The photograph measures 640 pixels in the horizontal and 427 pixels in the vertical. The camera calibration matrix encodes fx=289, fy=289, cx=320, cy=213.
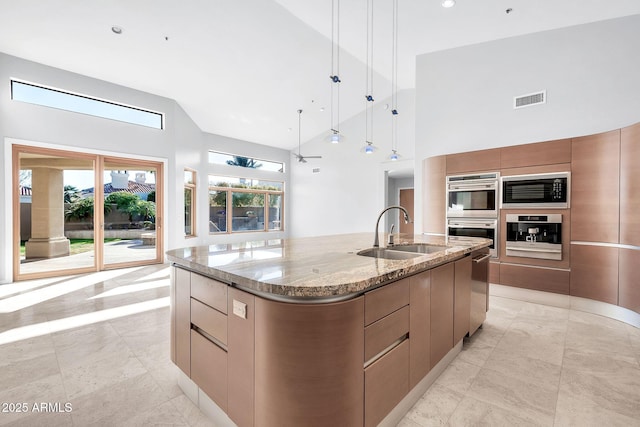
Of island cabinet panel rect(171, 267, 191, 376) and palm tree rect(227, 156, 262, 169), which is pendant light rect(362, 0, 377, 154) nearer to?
island cabinet panel rect(171, 267, 191, 376)

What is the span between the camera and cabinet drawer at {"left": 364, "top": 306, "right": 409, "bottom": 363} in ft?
4.14

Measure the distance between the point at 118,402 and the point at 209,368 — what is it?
2.58ft

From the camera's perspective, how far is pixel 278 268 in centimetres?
140

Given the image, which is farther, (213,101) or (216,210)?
(216,210)

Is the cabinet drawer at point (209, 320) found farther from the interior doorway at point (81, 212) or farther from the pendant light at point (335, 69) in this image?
the interior doorway at point (81, 212)

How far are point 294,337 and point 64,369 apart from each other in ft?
7.17

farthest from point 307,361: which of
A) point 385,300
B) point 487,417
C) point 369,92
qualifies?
point 369,92

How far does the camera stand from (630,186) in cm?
305

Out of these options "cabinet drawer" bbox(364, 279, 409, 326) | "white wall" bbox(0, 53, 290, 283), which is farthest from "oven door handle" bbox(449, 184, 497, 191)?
"white wall" bbox(0, 53, 290, 283)

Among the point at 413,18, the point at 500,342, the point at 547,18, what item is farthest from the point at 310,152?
the point at 500,342

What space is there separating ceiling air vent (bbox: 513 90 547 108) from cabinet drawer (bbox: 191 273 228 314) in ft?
15.7

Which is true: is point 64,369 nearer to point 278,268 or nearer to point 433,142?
point 278,268

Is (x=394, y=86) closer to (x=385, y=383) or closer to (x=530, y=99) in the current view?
(x=530, y=99)

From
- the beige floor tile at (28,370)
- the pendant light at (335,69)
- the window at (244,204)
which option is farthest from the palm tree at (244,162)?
the beige floor tile at (28,370)
